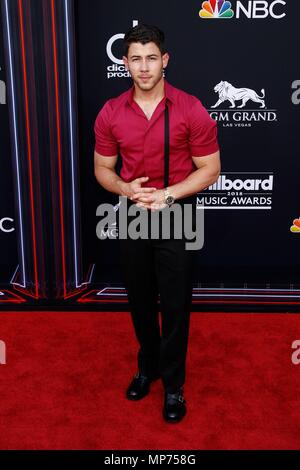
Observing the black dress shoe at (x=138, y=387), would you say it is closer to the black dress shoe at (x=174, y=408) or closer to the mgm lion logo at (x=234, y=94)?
the black dress shoe at (x=174, y=408)

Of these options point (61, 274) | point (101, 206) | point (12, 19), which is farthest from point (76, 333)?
point (12, 19)

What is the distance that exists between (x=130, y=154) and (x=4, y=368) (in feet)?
4.37

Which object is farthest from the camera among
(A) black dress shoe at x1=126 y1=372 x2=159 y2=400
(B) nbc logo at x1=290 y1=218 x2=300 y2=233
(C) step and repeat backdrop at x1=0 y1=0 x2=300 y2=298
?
(B) nbc logo at x1=290 y1=218 x2=300 y2=233

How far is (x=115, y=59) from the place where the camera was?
3.61 m

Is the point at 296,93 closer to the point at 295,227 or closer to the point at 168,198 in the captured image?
the point at 295,227

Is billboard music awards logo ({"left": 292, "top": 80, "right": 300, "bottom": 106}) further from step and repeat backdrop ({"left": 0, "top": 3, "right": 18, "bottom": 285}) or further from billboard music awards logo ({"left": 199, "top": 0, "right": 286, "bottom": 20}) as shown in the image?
step and repeat backdrop ({"left": 0, "top": 3, "right": 18, "bottom": 285})

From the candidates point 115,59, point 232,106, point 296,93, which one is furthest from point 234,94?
point 115,59

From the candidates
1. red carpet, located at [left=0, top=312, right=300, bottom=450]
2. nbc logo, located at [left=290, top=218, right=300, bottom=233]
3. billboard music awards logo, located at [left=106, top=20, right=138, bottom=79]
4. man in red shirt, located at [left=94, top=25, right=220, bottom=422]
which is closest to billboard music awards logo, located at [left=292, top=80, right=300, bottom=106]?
nbc logo, located at [left=290, top=218, right=300, bottom=233]

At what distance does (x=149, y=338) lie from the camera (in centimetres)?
275

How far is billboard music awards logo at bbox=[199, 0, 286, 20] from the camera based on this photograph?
11.5 feet

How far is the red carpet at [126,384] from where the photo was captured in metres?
2.54

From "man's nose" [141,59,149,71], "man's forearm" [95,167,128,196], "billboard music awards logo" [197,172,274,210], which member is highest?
"man's nose" [141,59,149,71]

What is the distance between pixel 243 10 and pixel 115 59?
0.80 metres

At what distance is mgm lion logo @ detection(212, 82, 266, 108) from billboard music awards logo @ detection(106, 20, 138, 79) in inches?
22.6
